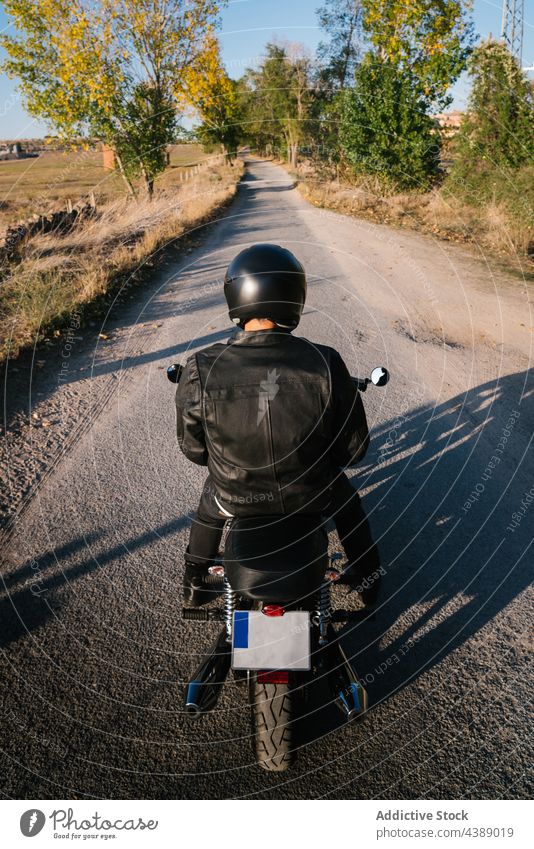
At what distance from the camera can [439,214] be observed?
15156 mm

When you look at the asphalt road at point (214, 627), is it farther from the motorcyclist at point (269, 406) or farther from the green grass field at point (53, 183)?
the green grass field at point (53, 183)

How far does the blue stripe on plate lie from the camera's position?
201cm

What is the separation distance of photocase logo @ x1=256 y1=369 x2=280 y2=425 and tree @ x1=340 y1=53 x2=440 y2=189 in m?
16.8

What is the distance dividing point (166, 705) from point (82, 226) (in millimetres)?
12320

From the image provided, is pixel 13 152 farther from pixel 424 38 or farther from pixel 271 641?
pixel 271 641

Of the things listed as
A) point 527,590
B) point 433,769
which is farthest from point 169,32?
point 433,769

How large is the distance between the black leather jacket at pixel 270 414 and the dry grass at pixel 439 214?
36.6 feet

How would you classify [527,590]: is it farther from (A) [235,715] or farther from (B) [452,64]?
(B) [452,64]

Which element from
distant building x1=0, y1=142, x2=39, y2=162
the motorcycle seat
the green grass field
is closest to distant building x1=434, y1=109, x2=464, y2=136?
the green grass field

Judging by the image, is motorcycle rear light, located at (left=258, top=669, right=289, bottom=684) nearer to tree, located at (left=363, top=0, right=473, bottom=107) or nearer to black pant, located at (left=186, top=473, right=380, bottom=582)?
black pant, located at (left=186, top=473, right=380, bottom=582)

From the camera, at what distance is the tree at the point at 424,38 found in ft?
35.7

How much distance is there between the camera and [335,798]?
2.13m
